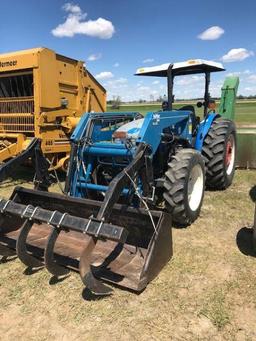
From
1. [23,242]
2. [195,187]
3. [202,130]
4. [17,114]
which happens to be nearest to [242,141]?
[202,130]

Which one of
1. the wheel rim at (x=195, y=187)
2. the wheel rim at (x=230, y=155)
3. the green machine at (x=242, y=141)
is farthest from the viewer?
the green machine at (x=242, y=141)

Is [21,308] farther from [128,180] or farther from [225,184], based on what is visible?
[225,184]

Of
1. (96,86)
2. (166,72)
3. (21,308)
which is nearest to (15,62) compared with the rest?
(96,86)

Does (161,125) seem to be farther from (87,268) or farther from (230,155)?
(230,155)

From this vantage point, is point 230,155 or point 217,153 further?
point 230,155

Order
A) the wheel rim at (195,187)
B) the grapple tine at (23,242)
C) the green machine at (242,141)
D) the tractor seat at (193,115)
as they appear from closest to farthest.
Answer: the grapple tine at (23,242) < the wheel rim at (195,187) < the tractor seat at (193,115) < the green machine at (242,141)

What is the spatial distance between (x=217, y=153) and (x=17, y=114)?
4.36 m

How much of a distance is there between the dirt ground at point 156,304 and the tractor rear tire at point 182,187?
469 millimetres

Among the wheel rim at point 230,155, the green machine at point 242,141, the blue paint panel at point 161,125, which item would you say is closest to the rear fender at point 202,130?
the blue paint panel at point 161,125

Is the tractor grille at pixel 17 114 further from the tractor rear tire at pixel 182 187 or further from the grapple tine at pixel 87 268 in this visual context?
the grapple tine at pixel 87 268

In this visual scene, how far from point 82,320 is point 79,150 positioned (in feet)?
7.85

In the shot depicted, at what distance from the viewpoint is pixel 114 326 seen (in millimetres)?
3080

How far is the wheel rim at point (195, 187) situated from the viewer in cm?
522

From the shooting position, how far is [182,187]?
4.73m
